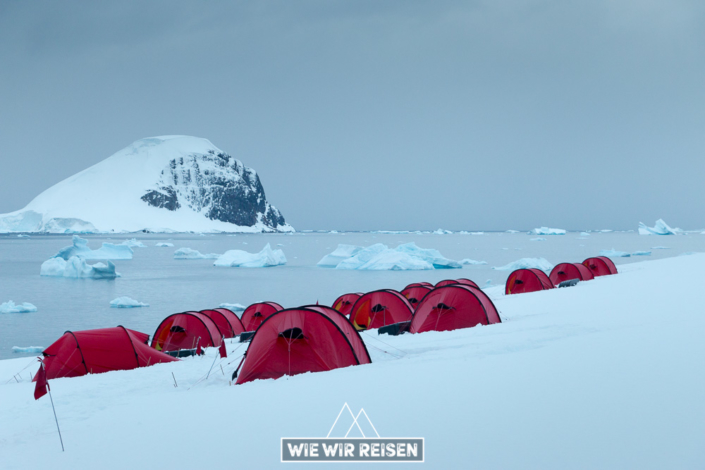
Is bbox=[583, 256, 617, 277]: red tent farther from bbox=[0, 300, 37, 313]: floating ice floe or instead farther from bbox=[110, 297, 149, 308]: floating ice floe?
bbox=[0, 300, 37, 313]: floating ice floe

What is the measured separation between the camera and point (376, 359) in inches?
351

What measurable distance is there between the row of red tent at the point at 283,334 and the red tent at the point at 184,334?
0.09 ft

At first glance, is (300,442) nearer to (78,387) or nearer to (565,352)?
(565,352)

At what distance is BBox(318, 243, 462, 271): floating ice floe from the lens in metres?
43.4

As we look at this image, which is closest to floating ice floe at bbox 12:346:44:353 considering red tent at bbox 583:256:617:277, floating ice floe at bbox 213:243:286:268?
red tent at bbox 583:256:617:277

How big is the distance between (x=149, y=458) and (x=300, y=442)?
1.37m

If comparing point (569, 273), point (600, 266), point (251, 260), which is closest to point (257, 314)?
point (569, 273)

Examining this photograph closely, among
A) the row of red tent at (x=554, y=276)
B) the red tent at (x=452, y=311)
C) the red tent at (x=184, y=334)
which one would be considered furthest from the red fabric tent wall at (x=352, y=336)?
the row of red tent at (x=554, y=276)

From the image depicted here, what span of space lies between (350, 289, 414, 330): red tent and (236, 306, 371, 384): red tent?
6353 millimetres

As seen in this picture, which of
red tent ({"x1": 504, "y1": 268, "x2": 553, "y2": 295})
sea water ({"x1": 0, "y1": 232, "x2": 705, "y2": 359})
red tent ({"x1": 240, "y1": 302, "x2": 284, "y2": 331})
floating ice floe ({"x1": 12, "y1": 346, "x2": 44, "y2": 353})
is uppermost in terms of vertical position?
red tent ({"x1": 504, "y1": 268, "x2": 553, "y2": 295})

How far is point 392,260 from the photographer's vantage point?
43906 millimetres

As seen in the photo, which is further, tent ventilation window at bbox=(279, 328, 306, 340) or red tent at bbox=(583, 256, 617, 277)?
red tent at bbox=(583, 256, 617, 277)

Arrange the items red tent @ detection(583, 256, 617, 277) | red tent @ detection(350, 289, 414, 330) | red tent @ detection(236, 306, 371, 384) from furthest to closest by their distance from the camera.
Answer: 1. red tent @ detection(583, 256, 617, 277)
2. red tent @ detection(350, 289, 414, 330)
3. red tent @ detection(236, 306, 371, 384)

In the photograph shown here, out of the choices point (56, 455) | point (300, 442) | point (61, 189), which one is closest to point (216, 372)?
point (56, 455)
